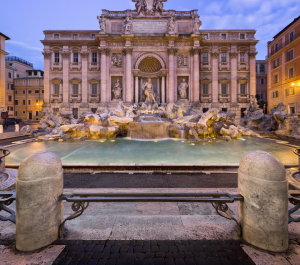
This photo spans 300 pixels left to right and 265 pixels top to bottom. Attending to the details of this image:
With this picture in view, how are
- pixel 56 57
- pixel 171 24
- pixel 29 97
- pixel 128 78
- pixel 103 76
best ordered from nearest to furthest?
pixel 171 24 < pixel 128 78 < pixel 103 76 < pixel 56 57 < pixel 29 97

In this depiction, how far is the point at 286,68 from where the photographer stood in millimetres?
27516

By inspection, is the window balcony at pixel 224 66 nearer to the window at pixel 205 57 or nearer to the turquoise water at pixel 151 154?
the window at pixel 205 57

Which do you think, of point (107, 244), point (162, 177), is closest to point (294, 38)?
point (162, 177)

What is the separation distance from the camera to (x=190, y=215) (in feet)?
9.02

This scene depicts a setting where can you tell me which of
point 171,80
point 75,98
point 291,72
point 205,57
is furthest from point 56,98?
point 291,72

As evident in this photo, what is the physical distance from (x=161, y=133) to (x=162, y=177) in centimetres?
961

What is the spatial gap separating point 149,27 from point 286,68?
23.5 metres

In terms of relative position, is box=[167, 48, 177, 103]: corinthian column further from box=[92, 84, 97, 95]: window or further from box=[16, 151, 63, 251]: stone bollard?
box=[16, 151, 63, 251]: stone bollard

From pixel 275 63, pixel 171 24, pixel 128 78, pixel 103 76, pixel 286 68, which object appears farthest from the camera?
pixel 275 63

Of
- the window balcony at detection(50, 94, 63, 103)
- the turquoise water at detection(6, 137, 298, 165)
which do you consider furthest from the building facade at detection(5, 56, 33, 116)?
the turquoise water at detection(6, 137, 298, 165)

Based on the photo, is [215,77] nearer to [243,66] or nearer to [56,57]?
[243,66]

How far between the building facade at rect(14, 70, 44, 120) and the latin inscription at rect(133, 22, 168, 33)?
1245 inches

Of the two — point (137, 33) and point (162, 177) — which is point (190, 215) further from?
point (137, 33)

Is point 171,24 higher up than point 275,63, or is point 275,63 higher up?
point 171,24
